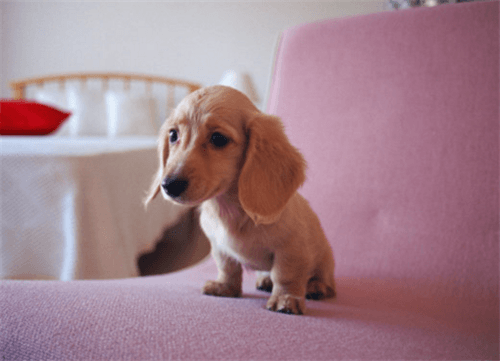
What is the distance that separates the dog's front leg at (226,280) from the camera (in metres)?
0.74

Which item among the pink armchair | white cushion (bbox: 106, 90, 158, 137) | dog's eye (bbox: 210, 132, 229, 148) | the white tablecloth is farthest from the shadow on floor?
dog's eye (bbox: 210, 132, 229, 148)

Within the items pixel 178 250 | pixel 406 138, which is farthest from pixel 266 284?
pixel 178 250

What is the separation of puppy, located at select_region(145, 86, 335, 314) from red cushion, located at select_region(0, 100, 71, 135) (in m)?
1.72

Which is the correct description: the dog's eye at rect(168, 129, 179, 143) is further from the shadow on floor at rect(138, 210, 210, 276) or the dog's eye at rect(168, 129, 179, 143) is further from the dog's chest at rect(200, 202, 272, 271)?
the shadow on floor at rect(138, 210, 210, 276)

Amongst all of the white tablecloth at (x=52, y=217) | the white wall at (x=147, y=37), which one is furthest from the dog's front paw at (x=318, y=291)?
the white wall at (x=147, y=37)

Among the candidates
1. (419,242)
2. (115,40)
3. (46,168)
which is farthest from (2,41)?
(419,242)

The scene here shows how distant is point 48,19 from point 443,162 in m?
4.31

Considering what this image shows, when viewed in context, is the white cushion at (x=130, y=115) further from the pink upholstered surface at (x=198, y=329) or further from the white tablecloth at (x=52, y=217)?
the pink upholstered surface at (x=198, y=329)

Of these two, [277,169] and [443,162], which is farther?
[443,162]

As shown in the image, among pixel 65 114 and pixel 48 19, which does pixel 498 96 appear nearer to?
pixel 65 114

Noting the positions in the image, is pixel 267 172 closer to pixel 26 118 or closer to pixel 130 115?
pixel 26 118

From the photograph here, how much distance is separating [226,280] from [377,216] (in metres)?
0.48

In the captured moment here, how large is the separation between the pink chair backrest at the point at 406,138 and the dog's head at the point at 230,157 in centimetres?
38

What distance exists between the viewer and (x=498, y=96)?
94 centimetres
